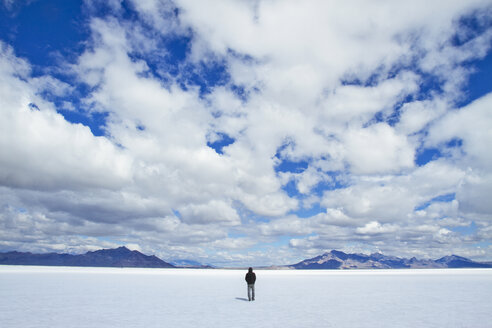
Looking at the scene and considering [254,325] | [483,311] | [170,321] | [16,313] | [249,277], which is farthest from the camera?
[249,277]

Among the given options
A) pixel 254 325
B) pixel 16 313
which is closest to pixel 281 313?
pixel 254 325

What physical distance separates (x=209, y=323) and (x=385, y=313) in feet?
36.9

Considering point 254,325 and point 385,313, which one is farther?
point 385,313

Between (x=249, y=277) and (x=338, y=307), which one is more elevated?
(x=249, y=277)

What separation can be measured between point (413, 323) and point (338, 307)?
263 inches

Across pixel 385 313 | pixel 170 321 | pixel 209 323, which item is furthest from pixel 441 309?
pixel 170 321

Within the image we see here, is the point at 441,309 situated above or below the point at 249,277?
below

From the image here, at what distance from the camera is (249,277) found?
27.5 metres

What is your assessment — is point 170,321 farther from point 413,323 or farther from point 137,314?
point 413,323

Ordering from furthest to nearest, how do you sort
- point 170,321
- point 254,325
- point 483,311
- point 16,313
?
point 483,311, point 16,313, point 170,321, point 254,325

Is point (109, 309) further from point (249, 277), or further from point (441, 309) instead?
point (441, 309)

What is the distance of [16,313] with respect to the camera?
19.5 m

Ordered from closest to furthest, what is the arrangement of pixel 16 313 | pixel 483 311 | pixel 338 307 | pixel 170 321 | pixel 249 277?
pixel 170 321 < pixel 16 313 < pixel 483 311 < pixel 338 307 < pixel 249 277

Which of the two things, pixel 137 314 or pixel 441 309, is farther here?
pixel 441 309
